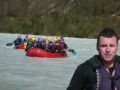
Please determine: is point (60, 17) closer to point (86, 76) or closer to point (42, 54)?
point (42, 54)

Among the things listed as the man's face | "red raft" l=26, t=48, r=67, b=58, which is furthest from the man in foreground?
"red raft" l=26, t=48, r=67, b=58

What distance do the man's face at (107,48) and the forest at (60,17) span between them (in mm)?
49159

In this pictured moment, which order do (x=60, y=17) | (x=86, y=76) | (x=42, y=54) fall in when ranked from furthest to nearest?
(x=60, y=17) → (x=42, y=54) → (x=86, y=76)

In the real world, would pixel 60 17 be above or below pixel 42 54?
above

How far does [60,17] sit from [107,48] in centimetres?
6300

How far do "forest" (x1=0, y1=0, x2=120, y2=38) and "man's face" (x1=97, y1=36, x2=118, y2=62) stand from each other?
49.2m

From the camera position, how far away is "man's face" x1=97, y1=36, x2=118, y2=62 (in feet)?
9.80

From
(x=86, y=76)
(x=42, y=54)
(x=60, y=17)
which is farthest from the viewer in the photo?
(x=60, y=17)

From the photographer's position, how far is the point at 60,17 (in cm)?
6588

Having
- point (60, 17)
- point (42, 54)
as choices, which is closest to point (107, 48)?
point (42, 54)

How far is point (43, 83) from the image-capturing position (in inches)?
465

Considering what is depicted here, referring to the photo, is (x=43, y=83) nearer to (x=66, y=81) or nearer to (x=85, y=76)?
(x=66, y=81)

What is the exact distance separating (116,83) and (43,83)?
8909mm

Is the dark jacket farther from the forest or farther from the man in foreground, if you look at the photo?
the forest
